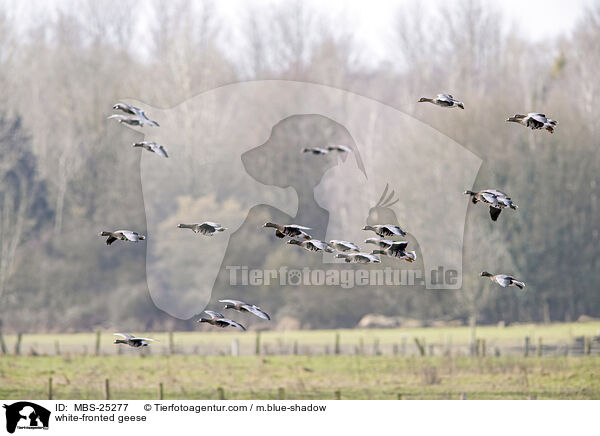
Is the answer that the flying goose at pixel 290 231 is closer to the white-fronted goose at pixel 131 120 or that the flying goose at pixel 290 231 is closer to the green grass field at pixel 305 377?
the white-fronted goose at pixel 131 120

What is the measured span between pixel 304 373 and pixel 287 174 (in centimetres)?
2669

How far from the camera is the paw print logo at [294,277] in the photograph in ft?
189

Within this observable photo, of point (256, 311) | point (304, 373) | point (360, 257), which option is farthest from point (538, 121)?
point (304, 373)

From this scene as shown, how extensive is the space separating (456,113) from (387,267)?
10040 mm

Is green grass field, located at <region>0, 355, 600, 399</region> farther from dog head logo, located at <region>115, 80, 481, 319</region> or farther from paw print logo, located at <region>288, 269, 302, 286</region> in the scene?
paw print logo, located at <region>288, 269, 302, 286</region>

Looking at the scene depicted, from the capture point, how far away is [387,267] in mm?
55969

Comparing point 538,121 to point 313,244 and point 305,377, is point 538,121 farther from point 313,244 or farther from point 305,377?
point 305,377

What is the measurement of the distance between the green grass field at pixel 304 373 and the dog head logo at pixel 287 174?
34.8 feet

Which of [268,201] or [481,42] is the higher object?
[481,42]

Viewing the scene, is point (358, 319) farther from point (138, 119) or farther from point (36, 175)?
point (138, 119)

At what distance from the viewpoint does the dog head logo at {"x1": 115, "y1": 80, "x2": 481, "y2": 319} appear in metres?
53.8
